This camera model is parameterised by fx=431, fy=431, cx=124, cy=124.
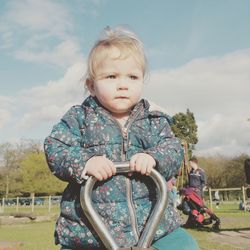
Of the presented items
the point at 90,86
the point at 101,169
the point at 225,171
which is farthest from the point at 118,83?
the point at 225,171

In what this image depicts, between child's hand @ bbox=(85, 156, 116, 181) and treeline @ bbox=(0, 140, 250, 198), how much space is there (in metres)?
55.3

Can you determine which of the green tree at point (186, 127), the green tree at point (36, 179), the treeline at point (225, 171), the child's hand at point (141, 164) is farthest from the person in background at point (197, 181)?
the green tree at point (186, 127)

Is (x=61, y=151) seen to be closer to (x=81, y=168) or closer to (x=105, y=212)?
(x=81, y=168)

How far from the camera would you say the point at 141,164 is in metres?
1.98

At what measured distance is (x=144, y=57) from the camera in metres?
2.43

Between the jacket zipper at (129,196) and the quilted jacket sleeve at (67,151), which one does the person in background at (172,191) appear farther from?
the quilted jacket sleeve at (67,151)

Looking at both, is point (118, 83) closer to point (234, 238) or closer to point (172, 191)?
point (172, 191)

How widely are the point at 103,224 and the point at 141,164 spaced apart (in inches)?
12.6

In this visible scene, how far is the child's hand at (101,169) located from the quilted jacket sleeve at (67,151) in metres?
0.06

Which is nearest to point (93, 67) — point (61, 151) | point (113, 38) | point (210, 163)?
point (113, 38)

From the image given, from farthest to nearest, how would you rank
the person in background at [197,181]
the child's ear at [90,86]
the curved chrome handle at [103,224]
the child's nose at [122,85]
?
the person in background at [197,181] < the child's ear at [90,86] < the child's nose at [122,85] < the curved chrome handle at [103,224]

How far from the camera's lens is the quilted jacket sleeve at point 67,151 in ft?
6.75

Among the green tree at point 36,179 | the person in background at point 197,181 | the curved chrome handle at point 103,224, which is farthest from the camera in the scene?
the green tree at point 36,179

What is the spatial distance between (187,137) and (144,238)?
63.0 metres
